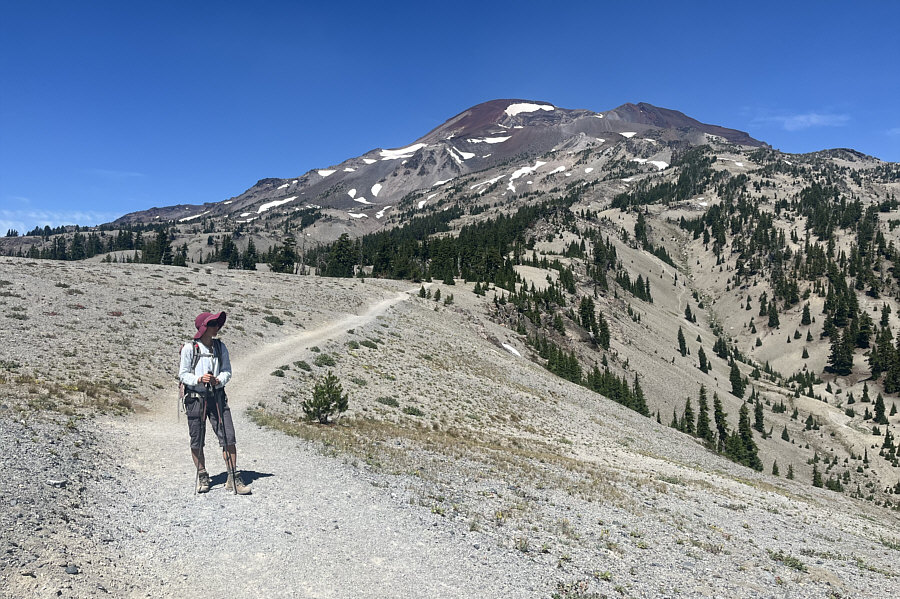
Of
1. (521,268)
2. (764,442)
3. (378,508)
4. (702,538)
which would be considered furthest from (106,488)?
(521,268)

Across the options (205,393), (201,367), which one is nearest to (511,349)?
(205,393)

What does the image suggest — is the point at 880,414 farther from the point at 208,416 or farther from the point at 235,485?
the point at 208,416

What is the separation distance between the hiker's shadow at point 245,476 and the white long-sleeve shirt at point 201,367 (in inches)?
83.9

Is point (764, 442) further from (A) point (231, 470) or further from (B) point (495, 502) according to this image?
(A) point (231, 470)

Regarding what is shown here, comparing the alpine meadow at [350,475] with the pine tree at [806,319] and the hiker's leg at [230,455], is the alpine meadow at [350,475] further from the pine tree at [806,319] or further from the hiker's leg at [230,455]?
the pine tree at [806,319]

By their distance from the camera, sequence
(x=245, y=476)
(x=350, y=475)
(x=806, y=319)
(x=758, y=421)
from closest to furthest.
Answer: (x=245, y=476), (x=350, y=475), (x=758, y=421), (x=806, y=319)

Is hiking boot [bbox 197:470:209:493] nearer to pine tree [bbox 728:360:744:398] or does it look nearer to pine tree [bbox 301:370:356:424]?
pine tree [bbox 301:370:356:424]

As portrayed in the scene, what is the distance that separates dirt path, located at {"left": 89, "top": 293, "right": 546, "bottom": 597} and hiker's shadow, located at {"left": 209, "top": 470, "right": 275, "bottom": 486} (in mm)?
47

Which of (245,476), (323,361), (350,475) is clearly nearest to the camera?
(245,476)

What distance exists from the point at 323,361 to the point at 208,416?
2048 cm

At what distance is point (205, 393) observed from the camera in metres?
10.2

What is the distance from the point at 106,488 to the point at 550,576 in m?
8.56

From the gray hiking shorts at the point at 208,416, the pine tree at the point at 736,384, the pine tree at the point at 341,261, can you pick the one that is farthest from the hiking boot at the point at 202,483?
the pine tree at the point at 736,384

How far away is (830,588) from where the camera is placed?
10.5m
